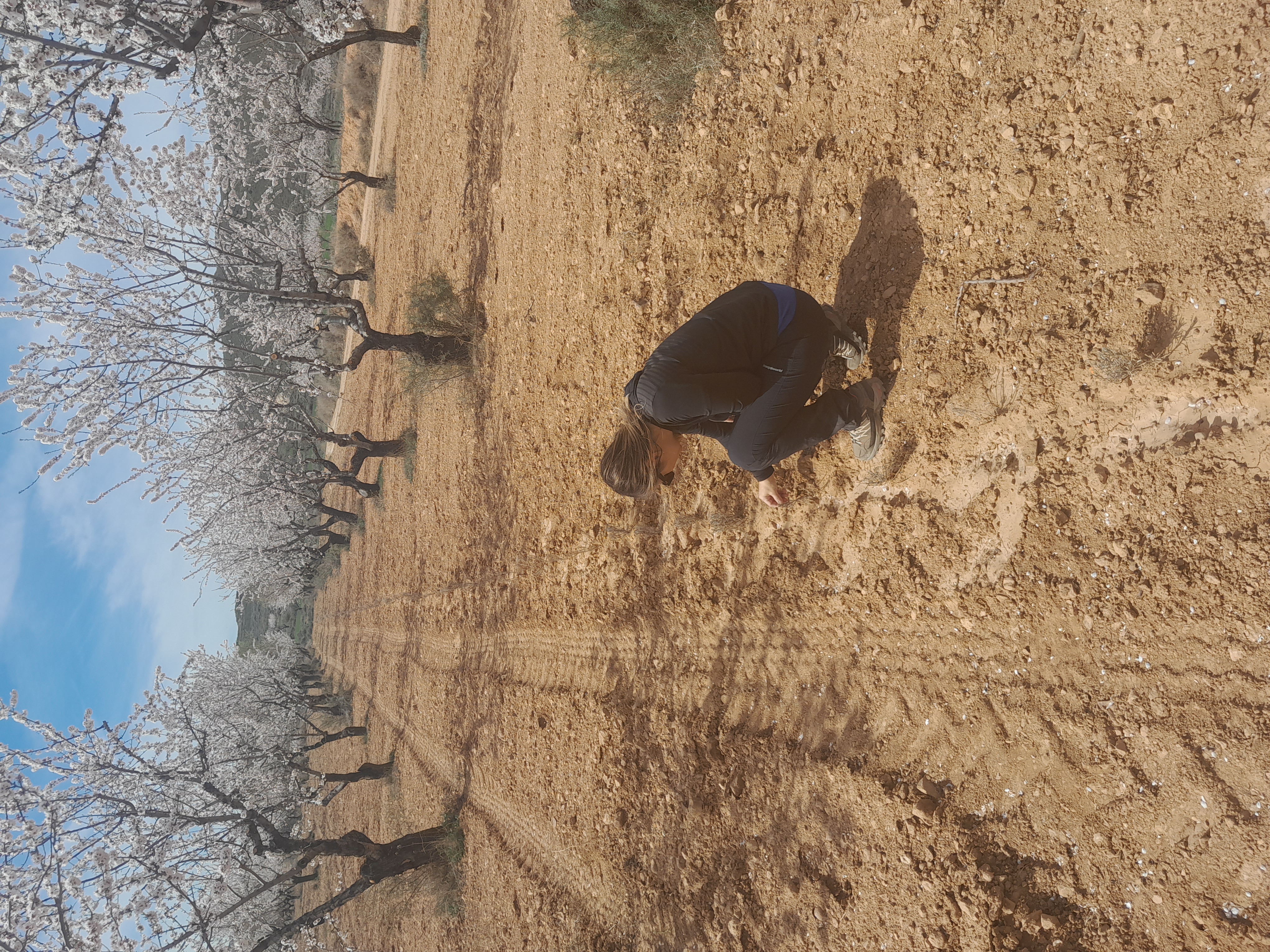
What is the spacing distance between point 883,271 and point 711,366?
4.17 feet

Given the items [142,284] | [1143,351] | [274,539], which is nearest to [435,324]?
[142,284]

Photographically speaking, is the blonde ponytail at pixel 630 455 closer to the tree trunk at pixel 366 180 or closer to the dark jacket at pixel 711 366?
the dark jacket at pixel 711 366

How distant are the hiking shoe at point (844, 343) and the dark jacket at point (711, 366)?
1.15ft

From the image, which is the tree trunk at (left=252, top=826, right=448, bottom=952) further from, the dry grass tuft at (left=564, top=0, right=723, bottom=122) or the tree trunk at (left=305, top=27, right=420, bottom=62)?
the tree trunk at (left=305, top=27, right=420, bottom=62)

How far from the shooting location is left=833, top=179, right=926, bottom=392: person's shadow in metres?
3.25

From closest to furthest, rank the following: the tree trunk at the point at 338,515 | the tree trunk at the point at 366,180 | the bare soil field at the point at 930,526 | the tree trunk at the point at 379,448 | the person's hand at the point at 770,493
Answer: the bare soil field at the point at 930,526, the person's hand at the point at 770,493, the tree trunk at the point at 379,448, the tree trunk at the point at 366,180, the tree trunk at the point at 338,515

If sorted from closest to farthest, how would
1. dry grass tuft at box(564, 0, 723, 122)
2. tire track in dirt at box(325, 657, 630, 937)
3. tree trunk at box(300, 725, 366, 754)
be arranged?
dry grass tuft at box(564, 0, 723, 122) < tire track in dirt at box(325, 657, 630, 937) < tree trunk at box(300, 725, 366, 754)

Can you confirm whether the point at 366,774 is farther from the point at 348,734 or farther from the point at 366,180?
the point at 366,180

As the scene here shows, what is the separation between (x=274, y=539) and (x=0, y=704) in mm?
7876

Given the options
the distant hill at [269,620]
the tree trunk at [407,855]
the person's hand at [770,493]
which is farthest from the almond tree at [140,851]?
the distant hill at [269,620]

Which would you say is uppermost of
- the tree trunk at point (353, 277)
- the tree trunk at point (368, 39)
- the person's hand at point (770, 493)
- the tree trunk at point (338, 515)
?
the tree trunk at point (368, 39)

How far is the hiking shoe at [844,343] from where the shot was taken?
10.2ft

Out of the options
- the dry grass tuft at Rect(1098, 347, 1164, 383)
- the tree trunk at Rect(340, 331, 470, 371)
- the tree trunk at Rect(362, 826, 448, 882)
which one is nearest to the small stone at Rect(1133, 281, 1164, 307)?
the dry grass tuft at Rect(1098, 347, 1164, 383)

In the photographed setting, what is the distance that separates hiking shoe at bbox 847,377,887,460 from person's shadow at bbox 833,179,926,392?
0.12 m
